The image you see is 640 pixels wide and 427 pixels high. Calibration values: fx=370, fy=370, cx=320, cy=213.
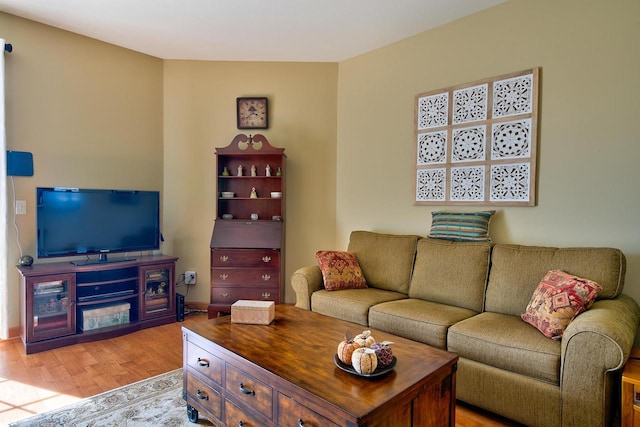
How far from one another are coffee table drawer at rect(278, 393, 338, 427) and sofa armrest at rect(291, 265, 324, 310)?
1636 millimetres

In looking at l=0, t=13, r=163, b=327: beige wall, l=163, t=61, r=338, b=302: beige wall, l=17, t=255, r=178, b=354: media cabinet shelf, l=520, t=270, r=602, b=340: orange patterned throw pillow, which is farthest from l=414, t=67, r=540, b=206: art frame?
l=0, t=13, r=163, b=327: beige wall

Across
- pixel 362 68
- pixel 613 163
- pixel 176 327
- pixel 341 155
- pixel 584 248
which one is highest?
pixel 362 68

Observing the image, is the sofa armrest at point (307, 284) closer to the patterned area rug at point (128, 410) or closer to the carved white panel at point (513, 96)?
the patterned area rug at point (128, 410)

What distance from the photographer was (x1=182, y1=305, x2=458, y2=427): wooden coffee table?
1.32m

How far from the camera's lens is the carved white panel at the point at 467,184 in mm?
2986

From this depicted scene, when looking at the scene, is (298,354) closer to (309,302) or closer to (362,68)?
(309,302)

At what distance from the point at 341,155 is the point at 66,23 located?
2793mm

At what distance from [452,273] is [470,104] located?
4.57 feet

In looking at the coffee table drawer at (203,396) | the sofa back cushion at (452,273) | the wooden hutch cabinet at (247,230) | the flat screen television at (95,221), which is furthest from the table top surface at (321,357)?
the flat screen television at (95,221)

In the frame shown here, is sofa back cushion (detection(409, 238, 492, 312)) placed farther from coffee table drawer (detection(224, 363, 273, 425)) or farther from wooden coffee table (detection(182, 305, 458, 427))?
coffee table drawer (detection(224, 363, 273, 425))

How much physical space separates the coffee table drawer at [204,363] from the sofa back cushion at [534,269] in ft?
5.94

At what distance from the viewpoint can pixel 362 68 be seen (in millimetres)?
3861

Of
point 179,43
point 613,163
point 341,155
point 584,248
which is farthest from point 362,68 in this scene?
point 584,248

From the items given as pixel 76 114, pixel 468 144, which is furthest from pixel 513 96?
pixel 76 114
